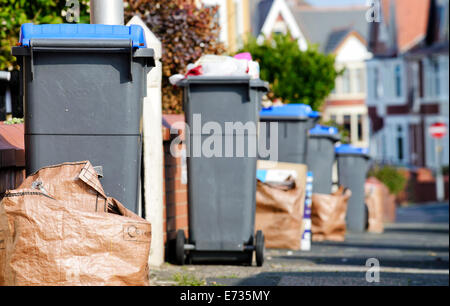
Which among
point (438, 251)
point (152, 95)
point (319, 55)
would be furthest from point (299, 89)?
point (152, 95)

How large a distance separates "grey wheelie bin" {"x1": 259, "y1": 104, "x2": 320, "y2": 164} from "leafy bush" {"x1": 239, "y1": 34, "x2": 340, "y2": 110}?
19.3ft

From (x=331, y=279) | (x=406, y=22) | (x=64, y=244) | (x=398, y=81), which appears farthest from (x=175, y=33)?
(x=406, y=22)

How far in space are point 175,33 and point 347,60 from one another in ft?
132

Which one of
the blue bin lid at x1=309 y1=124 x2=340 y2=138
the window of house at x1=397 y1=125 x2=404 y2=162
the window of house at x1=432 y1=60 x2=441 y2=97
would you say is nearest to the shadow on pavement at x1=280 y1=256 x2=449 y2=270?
the blue bin lid at x1=309 y1=124 x2=340 y2=138

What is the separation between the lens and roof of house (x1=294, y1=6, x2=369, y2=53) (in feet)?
158

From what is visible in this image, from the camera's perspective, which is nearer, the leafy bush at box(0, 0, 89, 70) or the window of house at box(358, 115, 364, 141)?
the leafy bush at box(0, 0, 89, 70)

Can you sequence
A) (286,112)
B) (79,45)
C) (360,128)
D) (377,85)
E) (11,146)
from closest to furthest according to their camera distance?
(79,45) → (11,146) → (286,112) → (377,85) → (360,128)

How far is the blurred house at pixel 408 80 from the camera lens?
135ft

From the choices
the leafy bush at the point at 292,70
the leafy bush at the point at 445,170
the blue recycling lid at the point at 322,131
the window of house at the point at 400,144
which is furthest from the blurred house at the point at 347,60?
the blue recycling lid at the point at 322,131

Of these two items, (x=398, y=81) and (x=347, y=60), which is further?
(x=347, y=60)

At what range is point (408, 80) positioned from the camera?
43.5m

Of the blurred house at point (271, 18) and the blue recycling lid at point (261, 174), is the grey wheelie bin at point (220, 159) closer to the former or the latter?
the blue recycling lid at point (261, 174)

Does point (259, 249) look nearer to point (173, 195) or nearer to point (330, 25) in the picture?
point (173, 195)

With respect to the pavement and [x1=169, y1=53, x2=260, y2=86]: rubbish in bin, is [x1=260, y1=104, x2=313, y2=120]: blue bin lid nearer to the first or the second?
the pavement
